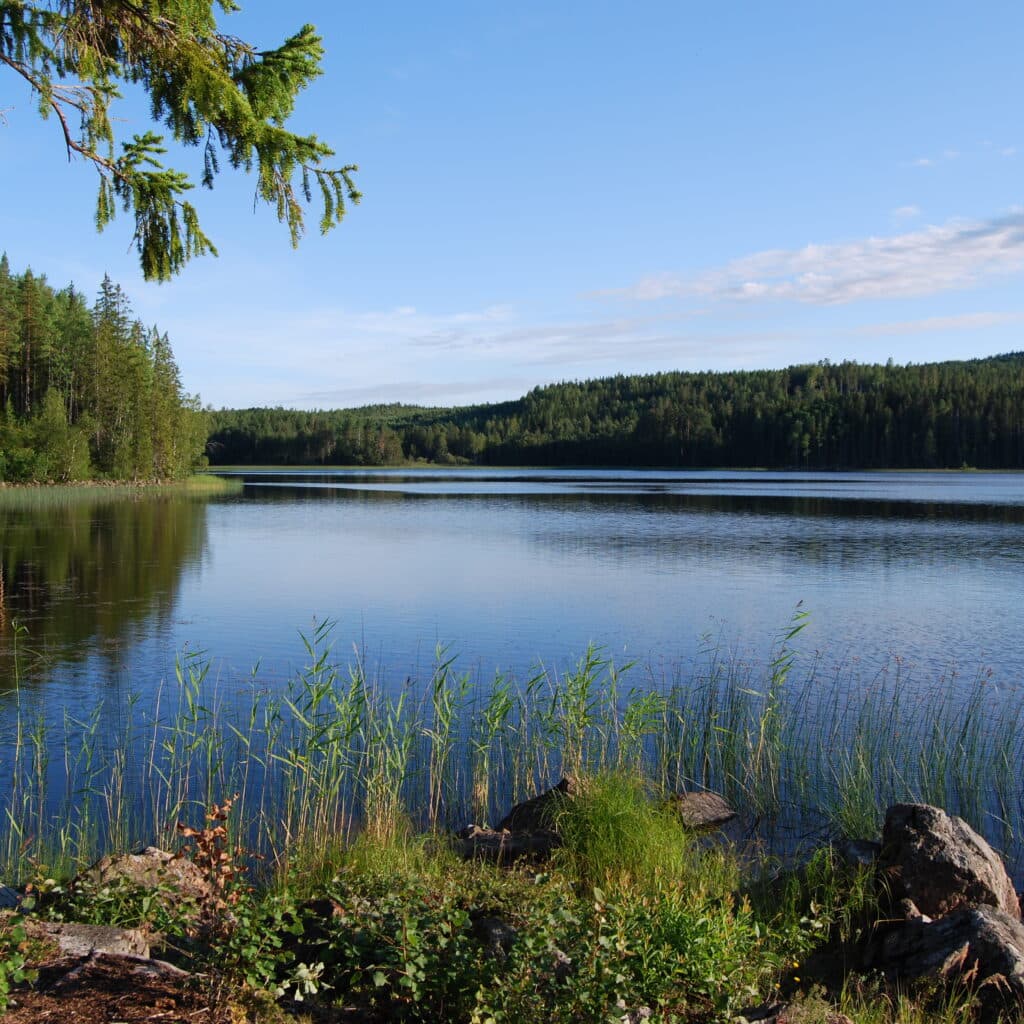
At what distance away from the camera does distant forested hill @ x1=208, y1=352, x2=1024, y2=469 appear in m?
130

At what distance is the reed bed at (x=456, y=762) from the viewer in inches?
324

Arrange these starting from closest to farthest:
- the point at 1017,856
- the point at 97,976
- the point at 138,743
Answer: the point at 97,976 < the point at 1017,856 < the point at 138,743

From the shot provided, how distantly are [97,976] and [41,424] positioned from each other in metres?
63.2

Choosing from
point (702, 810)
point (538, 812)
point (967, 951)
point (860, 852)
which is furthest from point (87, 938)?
point (702, 810)

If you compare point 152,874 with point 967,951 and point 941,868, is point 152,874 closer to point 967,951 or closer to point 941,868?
point 967,951

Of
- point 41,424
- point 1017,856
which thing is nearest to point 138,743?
point 1017,856

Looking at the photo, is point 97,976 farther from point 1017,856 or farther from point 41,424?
point 41,424

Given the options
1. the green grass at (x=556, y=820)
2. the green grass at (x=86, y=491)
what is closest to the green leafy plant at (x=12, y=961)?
the green grass at (x=556, y=820)

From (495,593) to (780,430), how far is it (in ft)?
437

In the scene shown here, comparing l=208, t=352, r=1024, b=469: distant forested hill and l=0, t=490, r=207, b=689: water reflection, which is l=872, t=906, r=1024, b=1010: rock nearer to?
l=0, t=490, r=207, b=689: water reflection

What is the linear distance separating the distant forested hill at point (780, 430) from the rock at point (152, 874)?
139 meters

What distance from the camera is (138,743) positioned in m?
10.7

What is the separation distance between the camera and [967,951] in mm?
5113

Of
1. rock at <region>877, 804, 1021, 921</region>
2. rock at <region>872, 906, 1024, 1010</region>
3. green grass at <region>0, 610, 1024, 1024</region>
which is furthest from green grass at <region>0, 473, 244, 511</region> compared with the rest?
rock at <region>872, 906, 1024, 1010</region>
